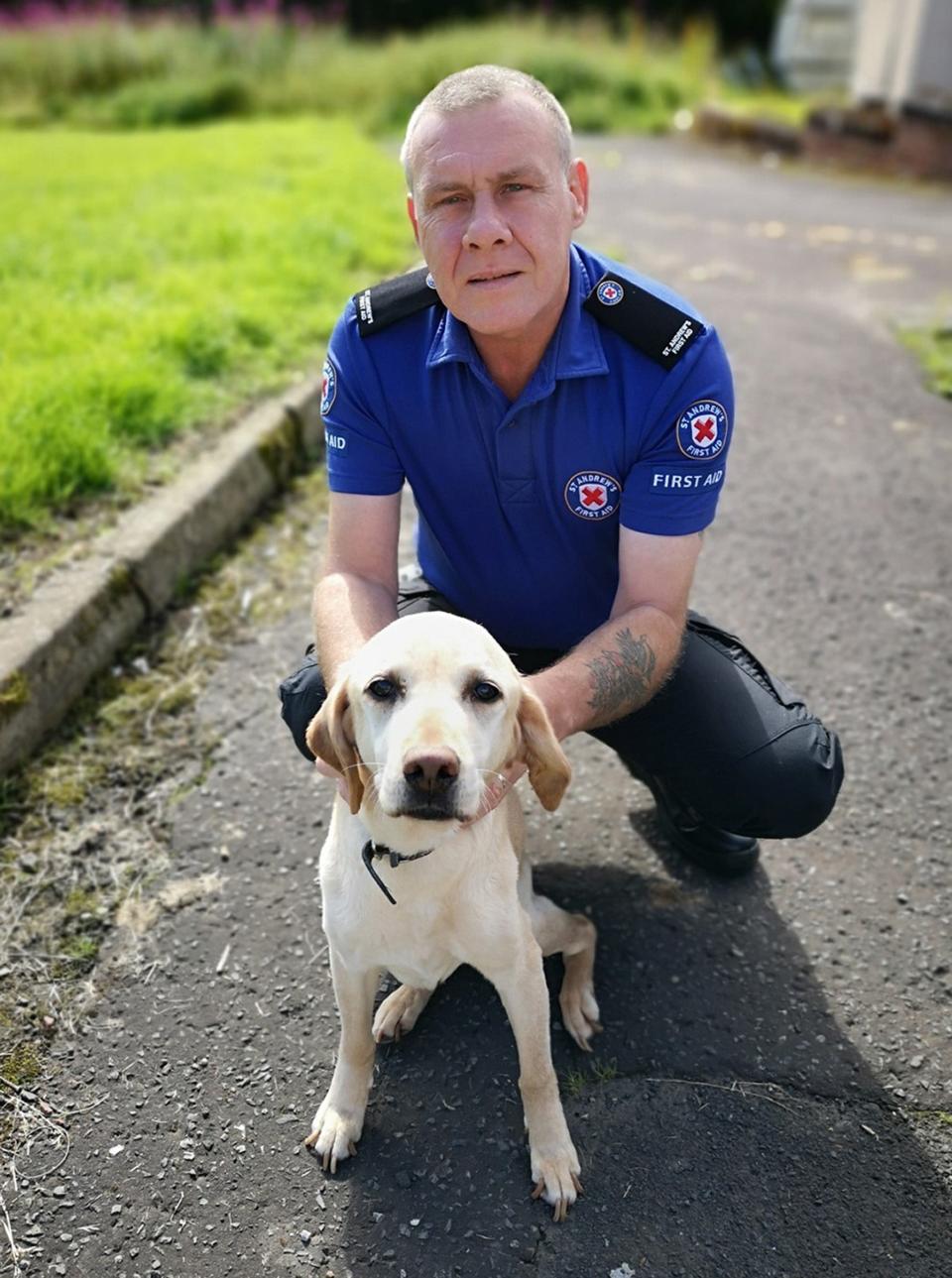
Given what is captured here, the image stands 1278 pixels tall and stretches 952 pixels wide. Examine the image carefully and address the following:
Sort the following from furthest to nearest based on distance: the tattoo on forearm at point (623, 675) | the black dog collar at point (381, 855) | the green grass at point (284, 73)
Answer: the green grass at point (284, 73), the tattoo on forearm at point (623, 675), the black dog collar at point (381, 855)

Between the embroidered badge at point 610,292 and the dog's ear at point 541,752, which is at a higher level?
the embroidered badge at point 610,292

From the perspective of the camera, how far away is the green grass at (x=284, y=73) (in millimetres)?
15703

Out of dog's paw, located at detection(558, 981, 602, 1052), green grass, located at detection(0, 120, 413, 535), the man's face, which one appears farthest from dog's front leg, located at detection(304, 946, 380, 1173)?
green grass, located at detection(0, 120, 413, 535)

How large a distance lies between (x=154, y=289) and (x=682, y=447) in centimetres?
439

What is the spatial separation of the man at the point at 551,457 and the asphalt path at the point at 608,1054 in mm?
373

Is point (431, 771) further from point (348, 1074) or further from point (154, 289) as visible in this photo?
point (154, 289)

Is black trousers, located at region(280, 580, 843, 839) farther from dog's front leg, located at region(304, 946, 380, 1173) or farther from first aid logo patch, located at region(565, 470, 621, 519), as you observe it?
dog's front leg, located at region(304, 946, 380, 1173)

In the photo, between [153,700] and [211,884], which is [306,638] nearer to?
[153,700]

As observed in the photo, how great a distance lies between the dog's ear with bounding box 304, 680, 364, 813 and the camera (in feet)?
6.75

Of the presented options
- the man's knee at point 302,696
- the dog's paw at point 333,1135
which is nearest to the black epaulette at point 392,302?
the man's knee at point 302,696

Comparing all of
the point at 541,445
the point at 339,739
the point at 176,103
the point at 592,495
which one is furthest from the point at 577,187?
the point at 176,103

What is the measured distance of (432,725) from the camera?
187 centimetres

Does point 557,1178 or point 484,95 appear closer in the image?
point 557,1178

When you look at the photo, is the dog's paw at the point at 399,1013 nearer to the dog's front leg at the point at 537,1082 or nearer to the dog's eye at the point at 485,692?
→ the dog's front leg at the point at 537,1082
